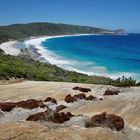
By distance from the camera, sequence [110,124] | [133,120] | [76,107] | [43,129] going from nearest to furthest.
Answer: [43,129] → [110,124] → [133,120] → [76,107]

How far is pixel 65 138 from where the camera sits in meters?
12.1

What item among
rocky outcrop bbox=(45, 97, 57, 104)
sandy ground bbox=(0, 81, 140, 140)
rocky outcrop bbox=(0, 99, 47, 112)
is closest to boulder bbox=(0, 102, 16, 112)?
rocky outcrop bbox=(0, 99, 47, 112)

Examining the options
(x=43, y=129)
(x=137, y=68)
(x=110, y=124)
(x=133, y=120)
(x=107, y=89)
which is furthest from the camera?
(x=137, y=68)

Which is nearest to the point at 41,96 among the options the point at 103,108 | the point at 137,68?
the point at 103,108

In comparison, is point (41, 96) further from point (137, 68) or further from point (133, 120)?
point (137, 68)

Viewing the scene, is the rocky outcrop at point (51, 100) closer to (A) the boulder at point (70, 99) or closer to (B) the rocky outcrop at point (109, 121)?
(A) the boulder at point (70, 99)

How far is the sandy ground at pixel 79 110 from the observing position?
1252 cm

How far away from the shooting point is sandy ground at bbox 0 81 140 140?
41.1 feet

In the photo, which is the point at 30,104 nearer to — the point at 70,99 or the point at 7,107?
the point at 7,107

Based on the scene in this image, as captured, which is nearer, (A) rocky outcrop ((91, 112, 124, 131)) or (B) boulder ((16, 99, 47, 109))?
(A) rocky outcrop ((91, 112, 124, 131))

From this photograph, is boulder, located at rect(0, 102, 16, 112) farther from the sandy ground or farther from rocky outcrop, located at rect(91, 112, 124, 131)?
rocky outcrop, located at rect(91, 112, 124, 131)

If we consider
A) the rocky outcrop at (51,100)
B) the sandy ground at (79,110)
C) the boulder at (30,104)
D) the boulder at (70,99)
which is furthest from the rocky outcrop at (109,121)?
the rocky outcrop at (51,100)

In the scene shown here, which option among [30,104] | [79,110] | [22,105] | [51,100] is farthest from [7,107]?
[79,110]

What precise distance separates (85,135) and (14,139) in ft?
7.80
